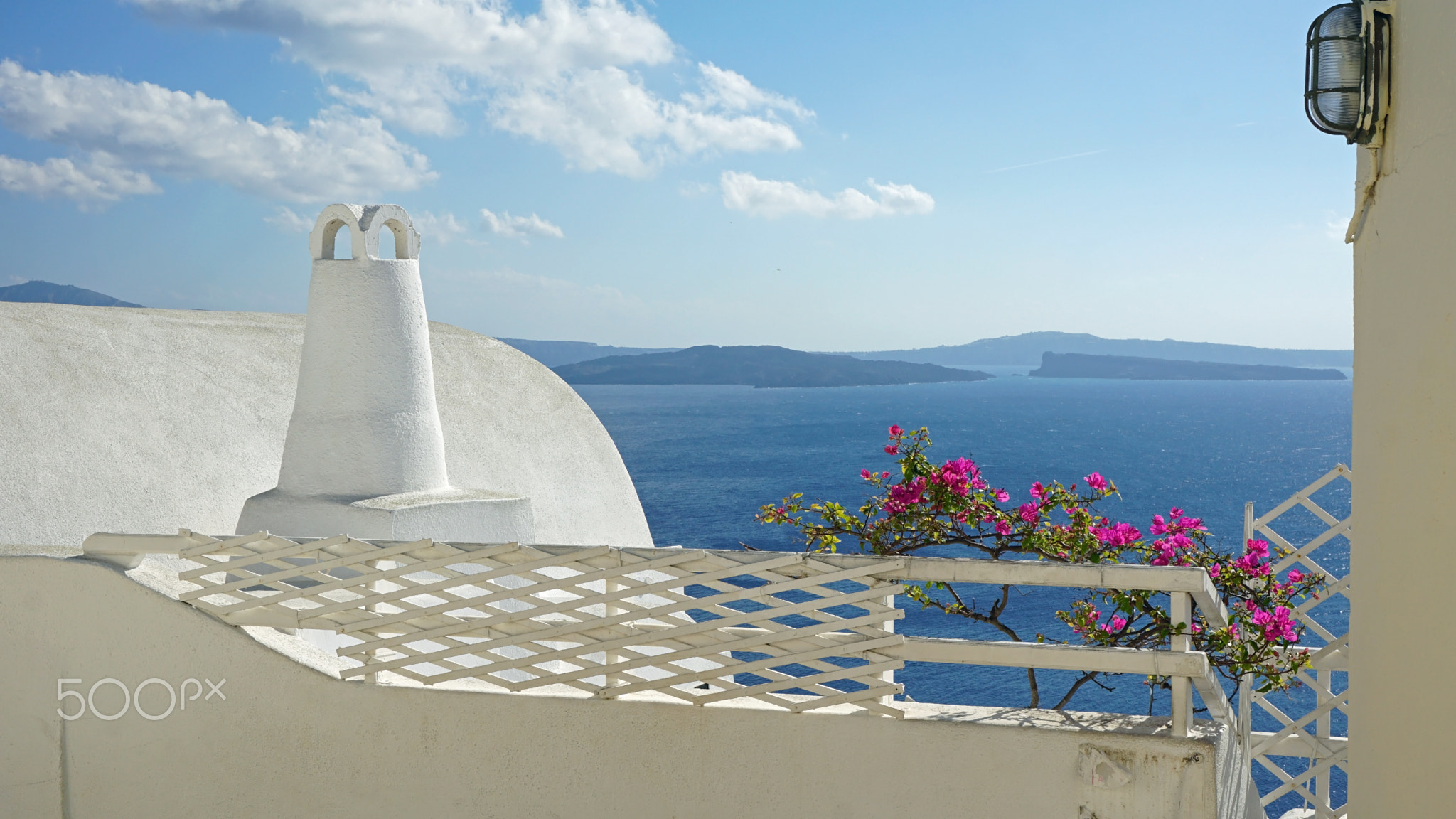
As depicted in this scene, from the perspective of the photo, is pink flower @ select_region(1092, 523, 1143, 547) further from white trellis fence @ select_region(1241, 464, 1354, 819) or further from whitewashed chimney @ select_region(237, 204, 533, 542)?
whitewashed chimney @ select_region(237, 204, 533, 542)

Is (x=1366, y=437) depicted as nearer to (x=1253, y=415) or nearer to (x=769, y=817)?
→ (x=769, y=817)

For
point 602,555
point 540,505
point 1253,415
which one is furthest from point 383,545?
point 1253,415

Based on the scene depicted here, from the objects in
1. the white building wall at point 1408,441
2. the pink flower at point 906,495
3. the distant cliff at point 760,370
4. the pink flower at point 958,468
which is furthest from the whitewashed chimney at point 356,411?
the distant cliff at point 760,370

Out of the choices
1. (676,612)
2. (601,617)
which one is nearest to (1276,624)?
(676,612)

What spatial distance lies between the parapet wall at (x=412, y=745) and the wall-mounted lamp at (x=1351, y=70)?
7.36ft

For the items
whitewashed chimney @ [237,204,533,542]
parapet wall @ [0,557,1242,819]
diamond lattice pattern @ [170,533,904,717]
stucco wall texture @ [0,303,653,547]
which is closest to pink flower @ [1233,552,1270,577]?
parapet wall @ [0,557,1242,819]

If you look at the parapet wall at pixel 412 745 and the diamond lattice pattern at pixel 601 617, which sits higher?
the diamond lattice pattern at pixel 601 617

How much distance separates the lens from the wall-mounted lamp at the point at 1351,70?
342 centimetres

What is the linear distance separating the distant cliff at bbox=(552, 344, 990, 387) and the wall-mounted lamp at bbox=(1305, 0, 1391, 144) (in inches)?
6618

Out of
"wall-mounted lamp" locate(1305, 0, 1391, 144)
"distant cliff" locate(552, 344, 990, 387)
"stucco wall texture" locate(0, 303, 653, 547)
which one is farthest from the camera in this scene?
"distant cliff" locate(552, 344, 990, 387)

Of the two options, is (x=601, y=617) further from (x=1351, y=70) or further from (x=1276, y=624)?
(x=1351, y=70)

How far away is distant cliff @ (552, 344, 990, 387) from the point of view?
178 meters

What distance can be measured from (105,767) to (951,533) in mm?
4075

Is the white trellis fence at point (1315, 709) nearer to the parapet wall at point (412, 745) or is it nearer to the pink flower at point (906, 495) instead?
the pink flower at point (906, 495)
